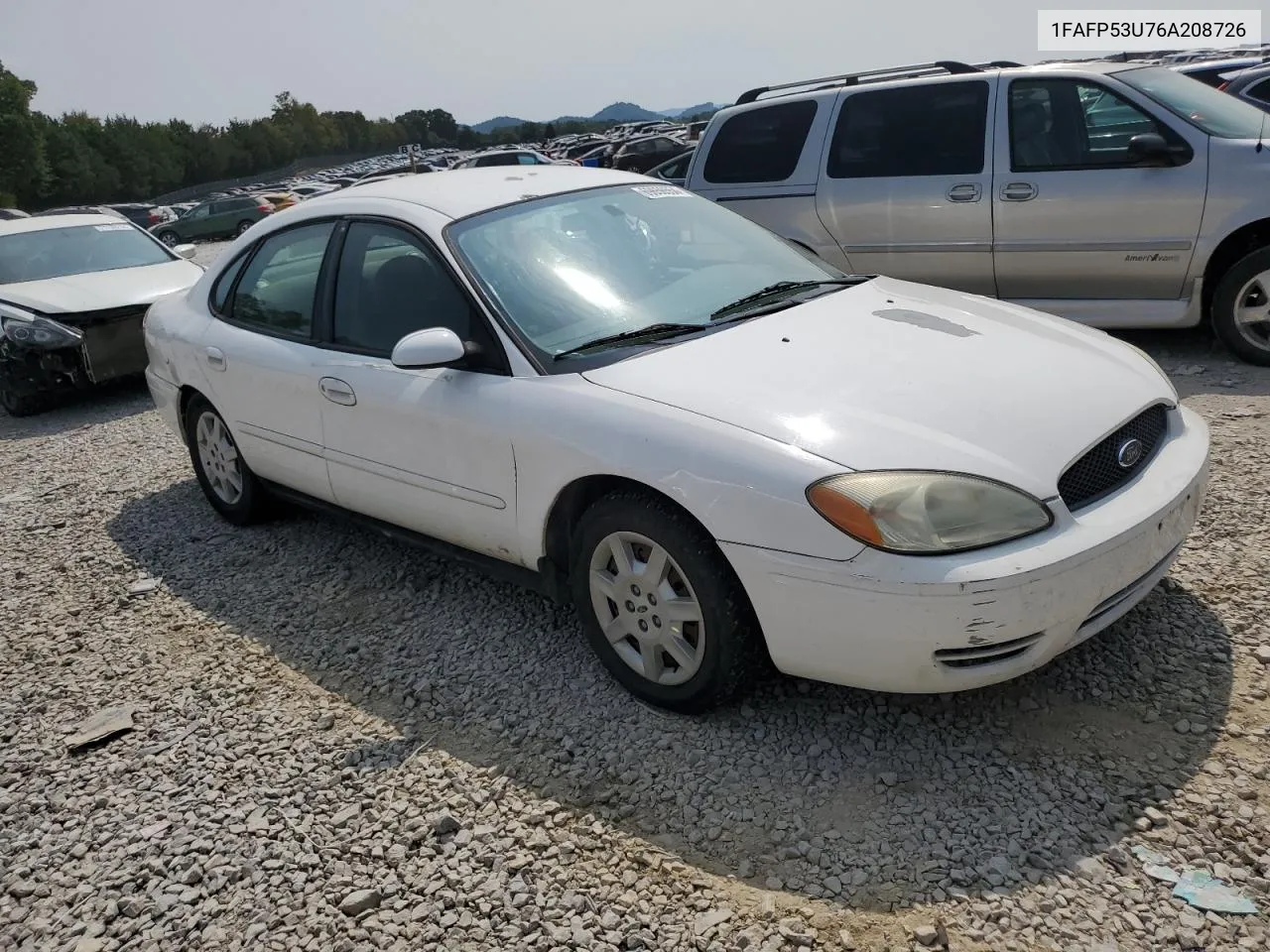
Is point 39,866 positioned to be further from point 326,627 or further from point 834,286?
point 834,286

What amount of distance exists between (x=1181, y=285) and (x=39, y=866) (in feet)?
20.7

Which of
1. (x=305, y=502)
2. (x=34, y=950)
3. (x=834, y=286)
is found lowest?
(x=34, y=950)

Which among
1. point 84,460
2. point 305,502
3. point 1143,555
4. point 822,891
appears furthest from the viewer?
point 84,460

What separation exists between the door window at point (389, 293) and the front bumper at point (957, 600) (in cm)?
148

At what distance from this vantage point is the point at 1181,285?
615 centimetres

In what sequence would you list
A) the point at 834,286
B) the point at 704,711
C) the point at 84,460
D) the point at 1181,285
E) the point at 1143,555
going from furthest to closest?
the point at 84,460 < the point at 1181,285 < the point at 834,286 < the point at 704,711 < the point at 1143,555

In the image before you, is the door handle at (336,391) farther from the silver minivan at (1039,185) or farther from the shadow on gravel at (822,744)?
the silver minivan at (1039,185)

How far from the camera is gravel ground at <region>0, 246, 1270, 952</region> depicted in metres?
2.43

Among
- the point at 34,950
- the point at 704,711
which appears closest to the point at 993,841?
the point at 704,711

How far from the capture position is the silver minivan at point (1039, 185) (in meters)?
6.02

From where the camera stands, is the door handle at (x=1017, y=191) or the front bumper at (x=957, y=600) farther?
the door handle at (x=1017, y=191)

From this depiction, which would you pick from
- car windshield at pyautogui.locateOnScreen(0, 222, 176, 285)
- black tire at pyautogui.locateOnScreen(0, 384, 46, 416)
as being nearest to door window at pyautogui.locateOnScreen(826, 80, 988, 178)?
car windshield at pyautogui.locateOnScreen(0, 222, 176, 285)

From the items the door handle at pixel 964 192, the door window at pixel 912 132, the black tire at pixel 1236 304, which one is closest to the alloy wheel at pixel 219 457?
the door window at pixel 912 132

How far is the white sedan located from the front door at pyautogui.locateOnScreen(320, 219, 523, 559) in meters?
0.01
